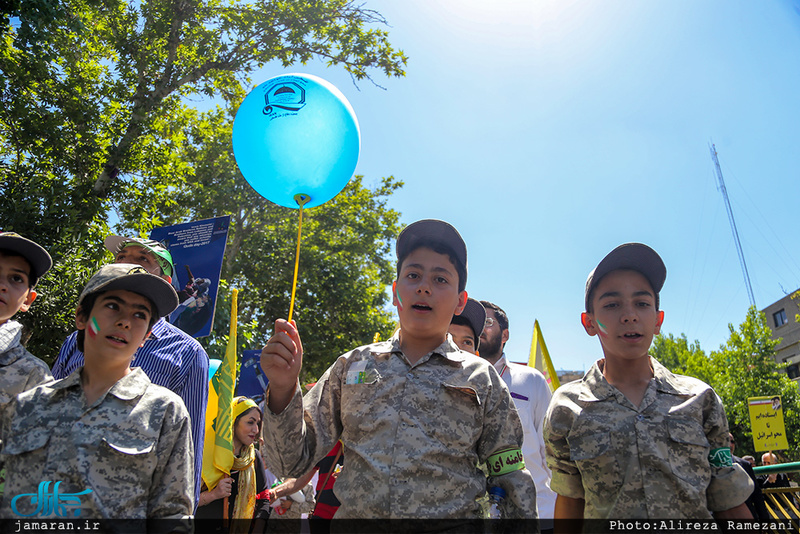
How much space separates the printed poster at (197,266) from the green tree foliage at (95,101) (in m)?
2.52

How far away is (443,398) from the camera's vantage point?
203 cm

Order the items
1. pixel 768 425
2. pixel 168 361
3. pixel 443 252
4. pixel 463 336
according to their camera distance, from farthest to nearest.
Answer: pixel 768 425
pixel 463 336
pixel 168 361
pixel 443 252

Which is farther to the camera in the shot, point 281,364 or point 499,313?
point 499,313

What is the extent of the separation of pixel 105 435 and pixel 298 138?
5.20 ft

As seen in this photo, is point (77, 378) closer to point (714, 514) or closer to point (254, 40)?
point (714, 514)

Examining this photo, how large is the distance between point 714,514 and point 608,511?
46 cm

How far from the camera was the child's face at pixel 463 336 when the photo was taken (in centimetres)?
360

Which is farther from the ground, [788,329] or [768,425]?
[788,329]

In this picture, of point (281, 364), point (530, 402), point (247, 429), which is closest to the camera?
point (281, 364)

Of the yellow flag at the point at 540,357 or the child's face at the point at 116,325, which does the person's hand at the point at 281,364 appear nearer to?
the child's face at the point at 116,325

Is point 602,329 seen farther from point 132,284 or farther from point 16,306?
point 16,306

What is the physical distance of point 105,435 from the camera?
1949mm

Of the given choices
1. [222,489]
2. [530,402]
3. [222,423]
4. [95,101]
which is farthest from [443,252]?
[95,101]

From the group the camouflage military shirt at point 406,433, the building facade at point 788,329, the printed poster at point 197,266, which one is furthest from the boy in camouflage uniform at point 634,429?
the building facade at point 788,329
